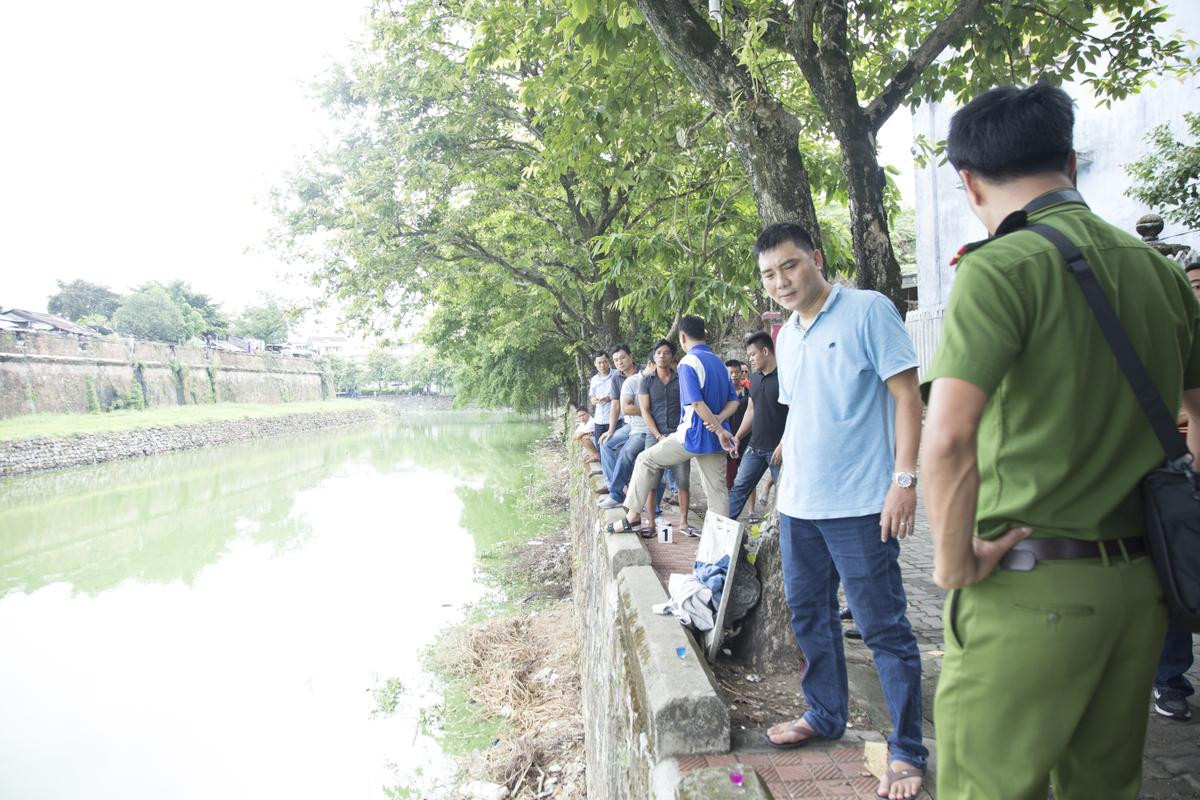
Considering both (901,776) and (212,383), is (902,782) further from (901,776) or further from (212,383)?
(212,383)

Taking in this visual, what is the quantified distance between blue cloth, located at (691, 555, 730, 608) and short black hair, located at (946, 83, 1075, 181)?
7.31 ft

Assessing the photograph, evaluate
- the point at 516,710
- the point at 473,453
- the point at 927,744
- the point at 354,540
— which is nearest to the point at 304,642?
the point at 516,710

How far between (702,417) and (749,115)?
2.12m

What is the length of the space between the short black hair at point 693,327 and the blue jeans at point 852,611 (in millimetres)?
2656

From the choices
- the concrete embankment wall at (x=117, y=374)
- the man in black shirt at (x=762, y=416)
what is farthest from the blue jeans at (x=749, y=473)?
the concrete embankment wall at (x=117, y=374)

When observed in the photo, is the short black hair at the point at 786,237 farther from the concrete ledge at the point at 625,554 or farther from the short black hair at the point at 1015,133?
the concrete ledge at the point at 625,554

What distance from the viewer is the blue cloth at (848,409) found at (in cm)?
226

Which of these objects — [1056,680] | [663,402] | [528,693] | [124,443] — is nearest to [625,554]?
[663,402]

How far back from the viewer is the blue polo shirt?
4.93 meters

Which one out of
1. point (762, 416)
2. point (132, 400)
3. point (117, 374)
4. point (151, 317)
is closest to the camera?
point (762, 416)

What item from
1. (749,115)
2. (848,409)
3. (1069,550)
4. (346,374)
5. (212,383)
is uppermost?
(346,374)

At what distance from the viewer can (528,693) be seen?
651cm

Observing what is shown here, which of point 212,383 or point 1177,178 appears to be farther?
point 212,383

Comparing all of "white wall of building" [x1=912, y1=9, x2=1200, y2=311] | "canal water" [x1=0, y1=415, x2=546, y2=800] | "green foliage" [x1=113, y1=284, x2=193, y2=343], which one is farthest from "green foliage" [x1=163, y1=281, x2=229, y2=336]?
"white wall of building" [x1=912, y1=9, x2=1200, y2=311]
